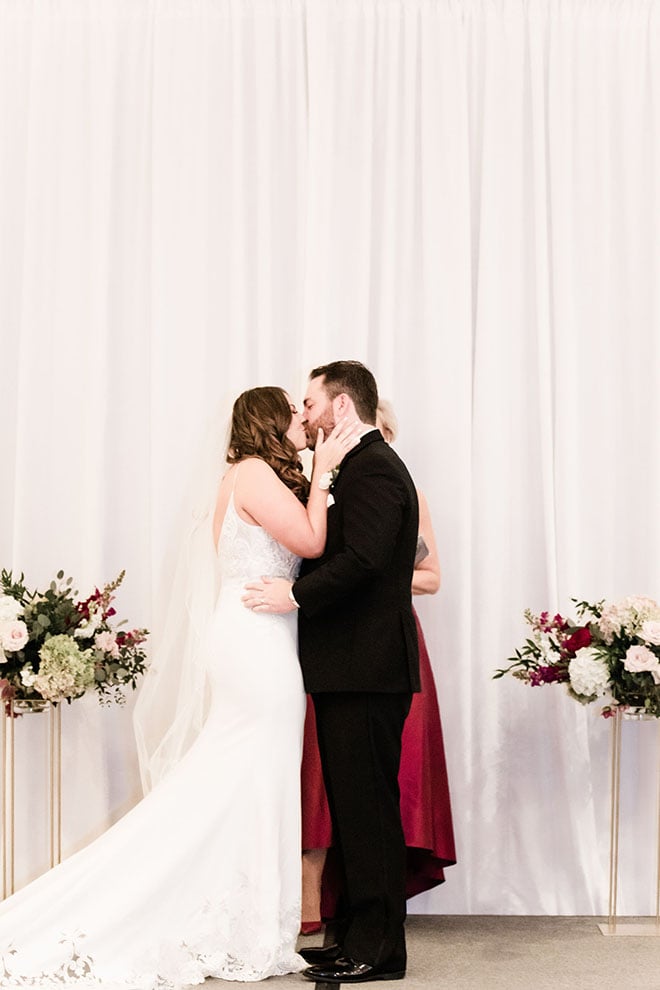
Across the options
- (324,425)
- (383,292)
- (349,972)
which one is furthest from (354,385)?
(349,972)

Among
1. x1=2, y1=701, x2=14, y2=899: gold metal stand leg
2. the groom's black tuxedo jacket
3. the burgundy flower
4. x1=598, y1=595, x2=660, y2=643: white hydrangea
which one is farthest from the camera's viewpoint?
x1=2, y1=701, x2=14, y2=899: gold metal stand leg

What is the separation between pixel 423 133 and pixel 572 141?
642 millimetres

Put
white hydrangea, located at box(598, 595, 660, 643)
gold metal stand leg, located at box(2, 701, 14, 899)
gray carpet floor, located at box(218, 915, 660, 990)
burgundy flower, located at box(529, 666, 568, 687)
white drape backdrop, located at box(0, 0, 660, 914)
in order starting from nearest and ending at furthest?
1. gray carpet floor, located at box(218, 915, 660, 990)
2. white hydrangea, located at box(598, 595, 660, 643)
3. burgundy flower, located at box(529, 666, 568, 687)
4. gold metal stand leg, located at box(2, 701, 14, 899)
5. white drape backdrop, located at box(0, 0, 660, 914)

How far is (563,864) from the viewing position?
15.8 ft

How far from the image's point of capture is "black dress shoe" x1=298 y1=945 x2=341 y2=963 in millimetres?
3799

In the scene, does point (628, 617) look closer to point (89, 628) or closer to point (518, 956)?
point (518, 956)

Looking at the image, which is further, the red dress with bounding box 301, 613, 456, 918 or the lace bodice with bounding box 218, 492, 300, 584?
the red dress with bounding box 301, 613, 456, 918

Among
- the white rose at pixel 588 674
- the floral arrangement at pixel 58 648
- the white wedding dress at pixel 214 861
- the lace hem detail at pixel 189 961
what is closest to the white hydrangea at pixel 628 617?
the white rose at pixel 588 674

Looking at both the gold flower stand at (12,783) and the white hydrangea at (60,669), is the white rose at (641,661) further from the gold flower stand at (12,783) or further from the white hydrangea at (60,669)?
the gold flower stand at (12,783)

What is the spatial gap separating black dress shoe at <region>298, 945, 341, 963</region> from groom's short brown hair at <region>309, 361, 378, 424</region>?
1768 mm

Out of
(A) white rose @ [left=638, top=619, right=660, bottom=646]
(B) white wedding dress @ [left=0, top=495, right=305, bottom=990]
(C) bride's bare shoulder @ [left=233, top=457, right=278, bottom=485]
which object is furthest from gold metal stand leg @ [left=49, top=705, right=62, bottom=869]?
(A) white rose @ [left=638, top=619, right=660, bottom=646]

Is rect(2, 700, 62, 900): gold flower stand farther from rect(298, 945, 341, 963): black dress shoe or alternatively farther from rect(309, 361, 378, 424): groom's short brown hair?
rect(309, 361, 378, 424): groom's short brown hair

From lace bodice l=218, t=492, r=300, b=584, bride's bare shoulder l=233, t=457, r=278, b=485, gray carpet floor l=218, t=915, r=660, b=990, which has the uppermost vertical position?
bride's bare shoulder l=233, t=457, r=278, b=485

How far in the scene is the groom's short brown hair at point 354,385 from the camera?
385cm
